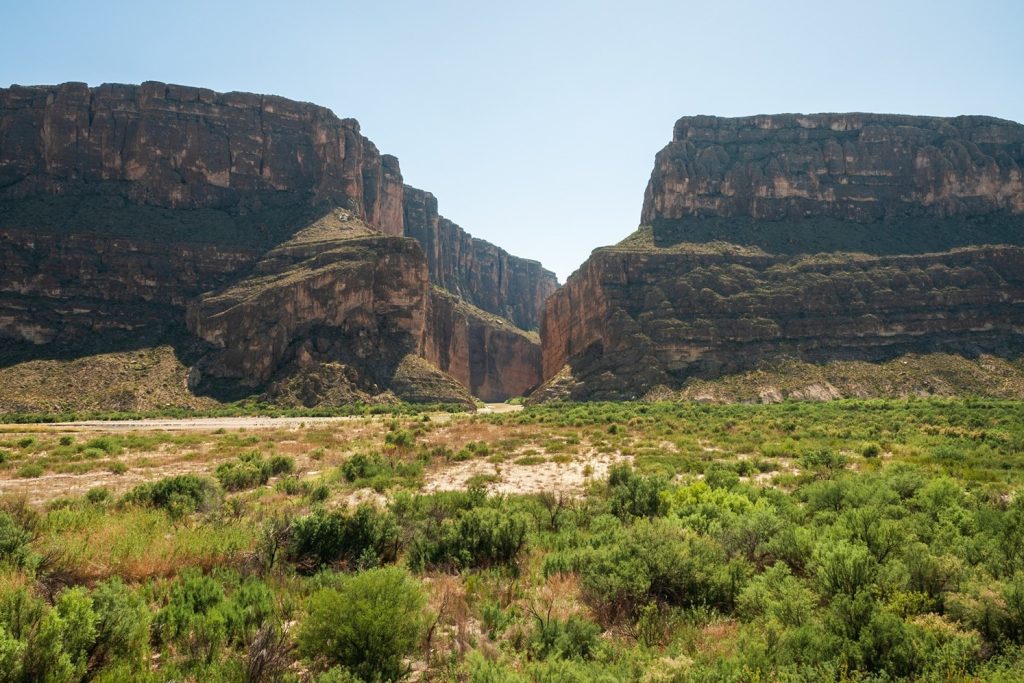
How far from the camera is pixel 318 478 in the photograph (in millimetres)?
17969

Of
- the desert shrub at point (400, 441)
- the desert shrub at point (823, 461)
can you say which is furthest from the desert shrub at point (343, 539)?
the desert shrub at point (400, 441)

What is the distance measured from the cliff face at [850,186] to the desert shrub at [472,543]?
82.7 metres

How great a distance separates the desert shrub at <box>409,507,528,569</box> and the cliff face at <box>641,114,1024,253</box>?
82.7 metres

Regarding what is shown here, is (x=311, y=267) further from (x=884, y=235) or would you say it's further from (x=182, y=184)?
(x=884, y=235)

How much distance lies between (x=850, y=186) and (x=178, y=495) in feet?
337

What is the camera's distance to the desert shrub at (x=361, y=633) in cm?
539

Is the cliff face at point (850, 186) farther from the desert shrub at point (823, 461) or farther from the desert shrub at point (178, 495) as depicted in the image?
the desert shrub at point (178, 495)

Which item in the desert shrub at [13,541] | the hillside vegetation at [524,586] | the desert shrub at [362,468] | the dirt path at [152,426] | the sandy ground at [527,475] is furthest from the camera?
the dirt path at [152,426]

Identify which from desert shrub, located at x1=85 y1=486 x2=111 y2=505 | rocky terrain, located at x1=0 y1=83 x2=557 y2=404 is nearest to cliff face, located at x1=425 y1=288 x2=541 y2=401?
rocky terrain, located at x1=0 y1=83 x2=557 y2=404

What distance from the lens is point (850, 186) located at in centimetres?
8925

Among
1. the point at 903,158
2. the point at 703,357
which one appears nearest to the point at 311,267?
the point at 703,357

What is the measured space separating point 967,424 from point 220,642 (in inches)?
1445

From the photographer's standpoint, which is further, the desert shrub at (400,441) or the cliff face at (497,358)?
the cliff face at (497,358)

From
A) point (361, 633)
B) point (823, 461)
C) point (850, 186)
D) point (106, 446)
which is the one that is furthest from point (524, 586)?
point (850, 186)
